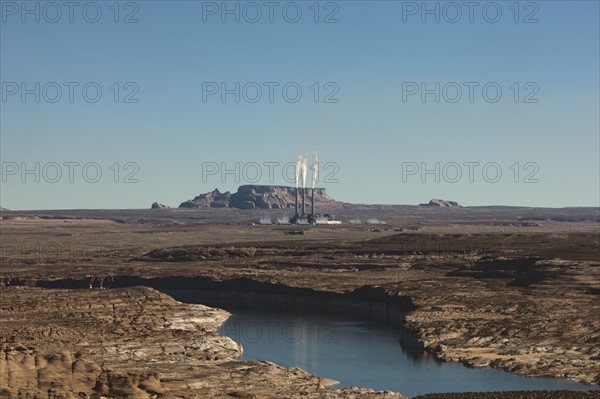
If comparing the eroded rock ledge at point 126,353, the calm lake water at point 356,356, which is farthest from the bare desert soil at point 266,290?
the calm lake water at point 356,356

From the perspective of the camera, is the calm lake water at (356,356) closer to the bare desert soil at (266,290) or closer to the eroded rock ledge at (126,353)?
the bare desert soil at (266,290)

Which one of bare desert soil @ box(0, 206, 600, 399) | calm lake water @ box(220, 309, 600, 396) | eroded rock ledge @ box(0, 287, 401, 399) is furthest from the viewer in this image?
calm lake water @ box(220, 309, 600, 396)

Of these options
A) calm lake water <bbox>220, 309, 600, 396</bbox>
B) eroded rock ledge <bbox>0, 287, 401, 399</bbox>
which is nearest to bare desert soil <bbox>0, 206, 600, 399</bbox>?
eroded rock ledge <bbox>0, 287, 401, 399</bbox>

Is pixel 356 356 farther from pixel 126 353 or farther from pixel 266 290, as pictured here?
pixel 266 290

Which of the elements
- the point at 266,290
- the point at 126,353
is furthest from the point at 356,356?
the point at 266,290

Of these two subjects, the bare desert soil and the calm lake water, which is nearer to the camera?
the bare desert soil

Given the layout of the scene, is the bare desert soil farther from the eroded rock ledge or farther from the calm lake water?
the calm lake water
